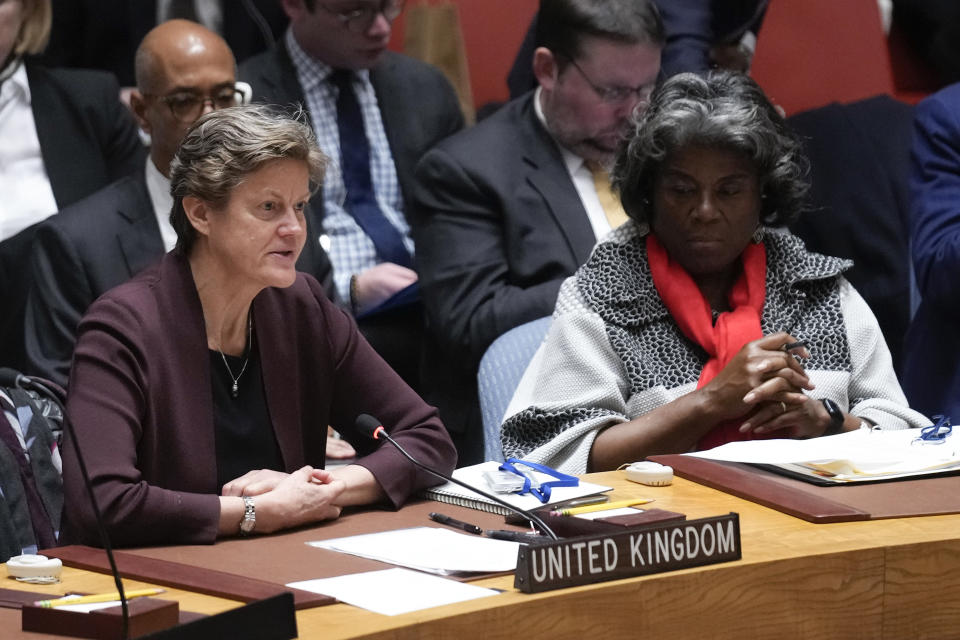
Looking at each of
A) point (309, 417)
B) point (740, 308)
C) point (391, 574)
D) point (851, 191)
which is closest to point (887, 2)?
point (851, 191)

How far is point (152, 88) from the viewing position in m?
3.68

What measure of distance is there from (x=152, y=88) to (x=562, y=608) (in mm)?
2245

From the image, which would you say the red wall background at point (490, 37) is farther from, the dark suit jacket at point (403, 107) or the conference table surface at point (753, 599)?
the conference table surface at point (753, 599)

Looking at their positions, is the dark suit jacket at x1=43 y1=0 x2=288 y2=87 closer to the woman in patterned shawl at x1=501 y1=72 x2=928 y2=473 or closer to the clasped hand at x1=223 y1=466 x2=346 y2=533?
the woman in patterned shawl at x1=501 y1=72 x2=928 y2=473

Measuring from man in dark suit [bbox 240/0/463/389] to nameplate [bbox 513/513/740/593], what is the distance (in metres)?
1.93

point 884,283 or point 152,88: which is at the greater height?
point 152,88

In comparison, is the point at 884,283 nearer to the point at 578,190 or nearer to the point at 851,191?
the point at 851,191

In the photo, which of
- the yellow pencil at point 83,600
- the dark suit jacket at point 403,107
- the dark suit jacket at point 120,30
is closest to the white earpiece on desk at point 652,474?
the yellow pencil at point 83,600

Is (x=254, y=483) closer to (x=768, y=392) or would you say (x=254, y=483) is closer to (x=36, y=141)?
(x=768, y=392)

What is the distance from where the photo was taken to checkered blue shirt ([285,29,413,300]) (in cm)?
394

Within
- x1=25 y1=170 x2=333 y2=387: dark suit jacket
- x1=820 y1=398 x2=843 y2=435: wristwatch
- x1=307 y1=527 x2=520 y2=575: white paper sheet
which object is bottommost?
x1=820 y1=398 x2=843 y2=435: wristwatch

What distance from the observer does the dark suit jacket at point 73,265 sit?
3379 mm

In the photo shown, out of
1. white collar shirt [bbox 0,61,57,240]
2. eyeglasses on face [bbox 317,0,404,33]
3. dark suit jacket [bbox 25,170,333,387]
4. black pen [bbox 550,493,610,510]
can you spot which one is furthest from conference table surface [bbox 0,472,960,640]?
eyeglasses on face [bbox 317,0,404,33]

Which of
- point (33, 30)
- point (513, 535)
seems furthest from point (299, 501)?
point (33, 30)
